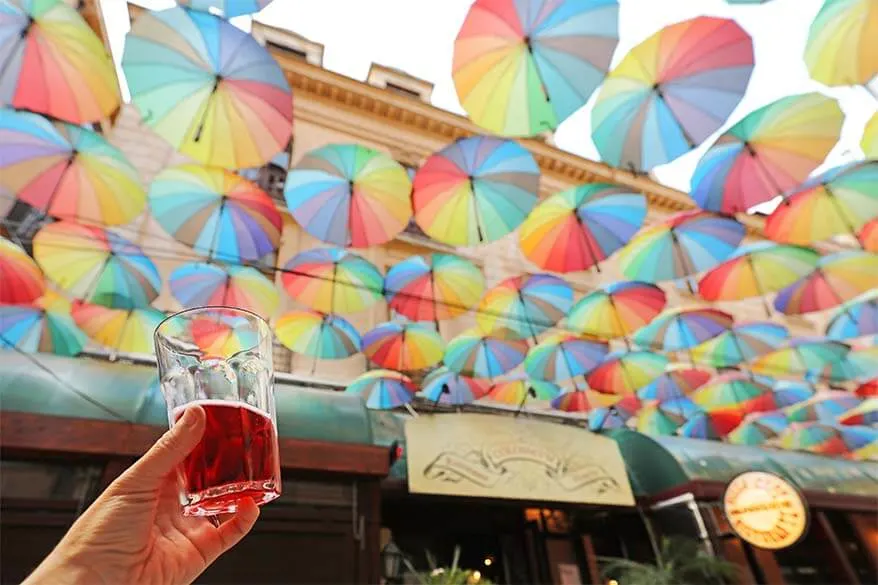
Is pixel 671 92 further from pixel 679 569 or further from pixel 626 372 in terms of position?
pixel 679 569

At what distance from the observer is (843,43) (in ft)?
14.8

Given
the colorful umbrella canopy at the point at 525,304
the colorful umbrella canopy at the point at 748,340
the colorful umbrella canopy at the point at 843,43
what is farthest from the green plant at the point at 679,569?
the colorful umbrella canopy at the point at 843,43

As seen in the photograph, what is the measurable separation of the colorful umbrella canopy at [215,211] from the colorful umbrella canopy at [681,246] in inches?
198

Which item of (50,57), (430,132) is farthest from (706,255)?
(430,132)

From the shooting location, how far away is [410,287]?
7594mm

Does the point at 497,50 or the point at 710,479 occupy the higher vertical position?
the point at 497,50

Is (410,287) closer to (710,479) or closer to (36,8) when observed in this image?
(36,8)

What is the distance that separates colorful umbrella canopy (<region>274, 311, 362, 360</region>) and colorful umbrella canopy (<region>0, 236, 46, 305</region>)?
10.2 feet

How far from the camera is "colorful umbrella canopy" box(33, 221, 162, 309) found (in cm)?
603

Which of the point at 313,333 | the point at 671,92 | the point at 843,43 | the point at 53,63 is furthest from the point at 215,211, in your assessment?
the point at 843,43

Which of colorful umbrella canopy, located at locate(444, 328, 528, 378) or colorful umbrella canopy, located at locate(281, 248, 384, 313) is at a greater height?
colorful umbrella canopy, located at locate(281, 248, 384, 313)

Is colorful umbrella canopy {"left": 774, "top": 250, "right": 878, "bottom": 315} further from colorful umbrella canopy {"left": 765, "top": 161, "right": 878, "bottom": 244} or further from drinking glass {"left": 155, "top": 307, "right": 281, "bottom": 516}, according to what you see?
drinking glass {"left": 155, "top": 307, "right": 281, "bottom": 516}

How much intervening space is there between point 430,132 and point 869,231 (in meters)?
10.9

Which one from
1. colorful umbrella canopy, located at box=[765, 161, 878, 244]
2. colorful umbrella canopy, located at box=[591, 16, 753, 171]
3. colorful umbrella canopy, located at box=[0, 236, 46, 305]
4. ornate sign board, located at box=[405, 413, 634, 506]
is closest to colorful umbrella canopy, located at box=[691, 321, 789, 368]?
ornate sign board, located at box=[405, 413, 634, 506]
